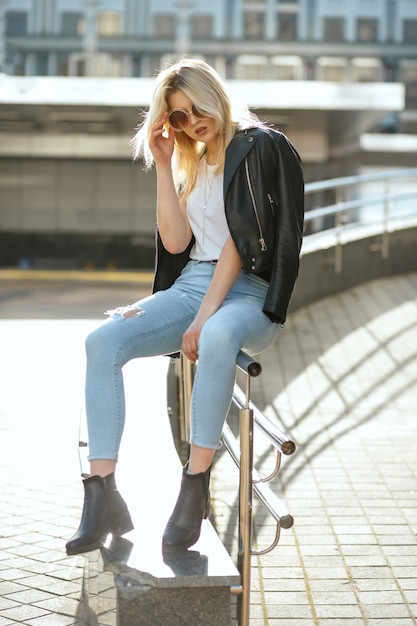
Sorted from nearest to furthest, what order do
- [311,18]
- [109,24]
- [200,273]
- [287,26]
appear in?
[200,273]
[109,24]
[287,26]
[311,18]

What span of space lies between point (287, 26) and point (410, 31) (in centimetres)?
967

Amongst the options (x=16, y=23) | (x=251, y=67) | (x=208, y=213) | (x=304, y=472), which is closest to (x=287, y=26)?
(x=251, y=67)

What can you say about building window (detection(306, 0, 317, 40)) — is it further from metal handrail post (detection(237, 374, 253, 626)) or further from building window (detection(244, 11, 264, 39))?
metal handrail post (detection(237, 374, 253, 626))

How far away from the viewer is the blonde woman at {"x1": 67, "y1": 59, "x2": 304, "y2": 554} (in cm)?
343

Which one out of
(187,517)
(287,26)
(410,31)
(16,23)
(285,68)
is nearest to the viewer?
(187,517)

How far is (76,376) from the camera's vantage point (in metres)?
9.27

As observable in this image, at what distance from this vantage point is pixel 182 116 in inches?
148

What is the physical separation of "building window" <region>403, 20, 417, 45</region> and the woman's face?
34.8 meters

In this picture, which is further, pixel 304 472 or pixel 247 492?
pixel 304 472

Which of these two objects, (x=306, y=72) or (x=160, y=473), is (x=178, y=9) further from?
(x=160, y=473)

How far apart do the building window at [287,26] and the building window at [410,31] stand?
7.45 metres

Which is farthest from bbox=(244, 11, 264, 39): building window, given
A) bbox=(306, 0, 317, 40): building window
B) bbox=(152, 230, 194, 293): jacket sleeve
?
bbox=(152, 230, 194, 293): jacket sleeve

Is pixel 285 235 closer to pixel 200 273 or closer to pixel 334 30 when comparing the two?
pixel 200 273

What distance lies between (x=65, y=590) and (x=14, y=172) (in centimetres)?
1943
